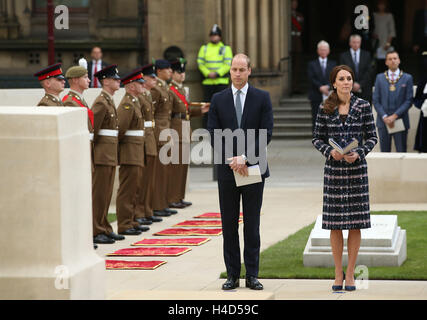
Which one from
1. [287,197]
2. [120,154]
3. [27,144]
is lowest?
[287,197]

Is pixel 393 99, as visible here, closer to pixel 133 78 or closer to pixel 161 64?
pixel 161 64

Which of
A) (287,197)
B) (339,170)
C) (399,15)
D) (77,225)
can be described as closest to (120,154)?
(287,197)

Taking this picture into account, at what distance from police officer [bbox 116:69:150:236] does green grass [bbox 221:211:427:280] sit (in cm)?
212

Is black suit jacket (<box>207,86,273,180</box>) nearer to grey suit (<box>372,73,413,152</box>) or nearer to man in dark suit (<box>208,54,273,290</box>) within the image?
man in dark suit (<box>208,54,273,290</box>)

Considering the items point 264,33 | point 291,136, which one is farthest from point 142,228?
point 264,33

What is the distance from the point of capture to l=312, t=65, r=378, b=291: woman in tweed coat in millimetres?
9273

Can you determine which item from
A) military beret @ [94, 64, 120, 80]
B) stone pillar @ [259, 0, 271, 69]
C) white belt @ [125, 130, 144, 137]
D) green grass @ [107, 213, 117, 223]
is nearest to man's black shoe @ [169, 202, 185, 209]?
green grass @ [107, 213, 117, 223]

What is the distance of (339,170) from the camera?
930 centimetres

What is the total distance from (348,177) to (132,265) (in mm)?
2784

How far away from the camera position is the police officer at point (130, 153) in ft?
44.2
